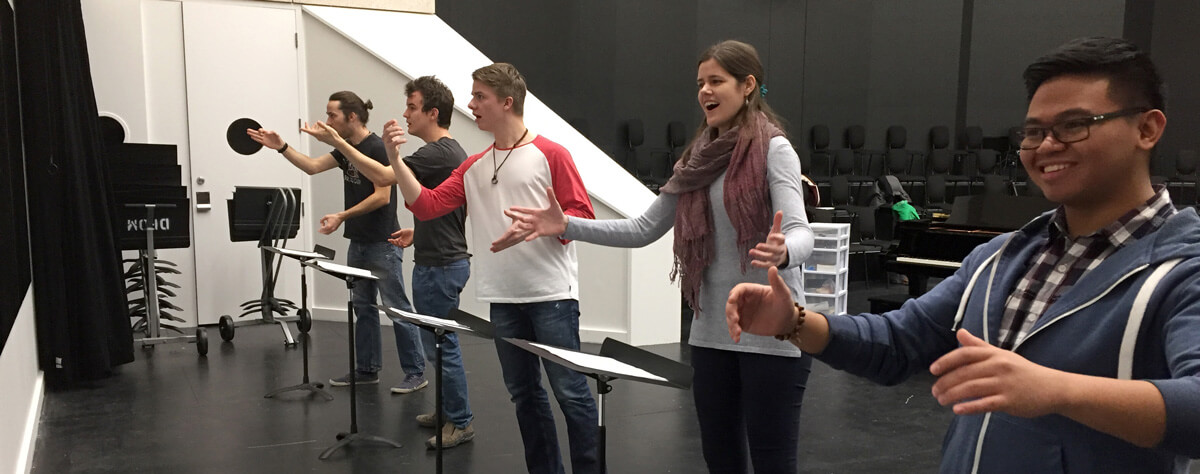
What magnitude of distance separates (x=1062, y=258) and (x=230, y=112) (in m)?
6.44

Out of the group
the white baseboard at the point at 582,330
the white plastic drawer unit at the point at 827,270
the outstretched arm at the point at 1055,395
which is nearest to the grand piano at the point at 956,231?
the white plastic drawer unit at the point at 827,270

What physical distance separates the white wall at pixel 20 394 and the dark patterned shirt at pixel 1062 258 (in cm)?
302

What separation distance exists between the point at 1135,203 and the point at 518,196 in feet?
6.46

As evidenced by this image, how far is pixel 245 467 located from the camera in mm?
3639

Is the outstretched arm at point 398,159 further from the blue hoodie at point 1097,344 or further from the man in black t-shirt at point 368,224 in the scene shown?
the blue hoodie at point 1097,344

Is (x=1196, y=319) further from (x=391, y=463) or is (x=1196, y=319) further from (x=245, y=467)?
(x=245, y=467)

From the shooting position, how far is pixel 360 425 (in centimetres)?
420

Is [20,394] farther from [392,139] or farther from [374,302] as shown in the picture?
[392,139]

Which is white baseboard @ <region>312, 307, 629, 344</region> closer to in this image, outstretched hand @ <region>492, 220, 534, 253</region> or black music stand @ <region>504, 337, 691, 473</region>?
outstretched hand @ <region>492, 220, 534, 253</region>

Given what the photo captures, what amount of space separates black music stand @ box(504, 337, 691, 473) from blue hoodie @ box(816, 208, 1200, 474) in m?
0.60

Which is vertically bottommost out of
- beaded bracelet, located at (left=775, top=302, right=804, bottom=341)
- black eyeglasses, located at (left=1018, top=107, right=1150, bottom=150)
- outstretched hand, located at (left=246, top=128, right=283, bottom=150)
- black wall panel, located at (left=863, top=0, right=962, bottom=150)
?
beaded bracelet, located at (left=775, top=302, right=804, bottom=341)

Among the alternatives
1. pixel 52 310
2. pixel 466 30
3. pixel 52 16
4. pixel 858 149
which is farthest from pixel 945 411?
pixel 858 149

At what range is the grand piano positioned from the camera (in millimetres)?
5793

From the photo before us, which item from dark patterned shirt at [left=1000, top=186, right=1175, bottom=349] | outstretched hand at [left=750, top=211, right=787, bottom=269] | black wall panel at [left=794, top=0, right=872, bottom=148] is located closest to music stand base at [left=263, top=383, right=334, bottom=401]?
outstretched hand at [left=750, top=211, right=787, bottom=269]
